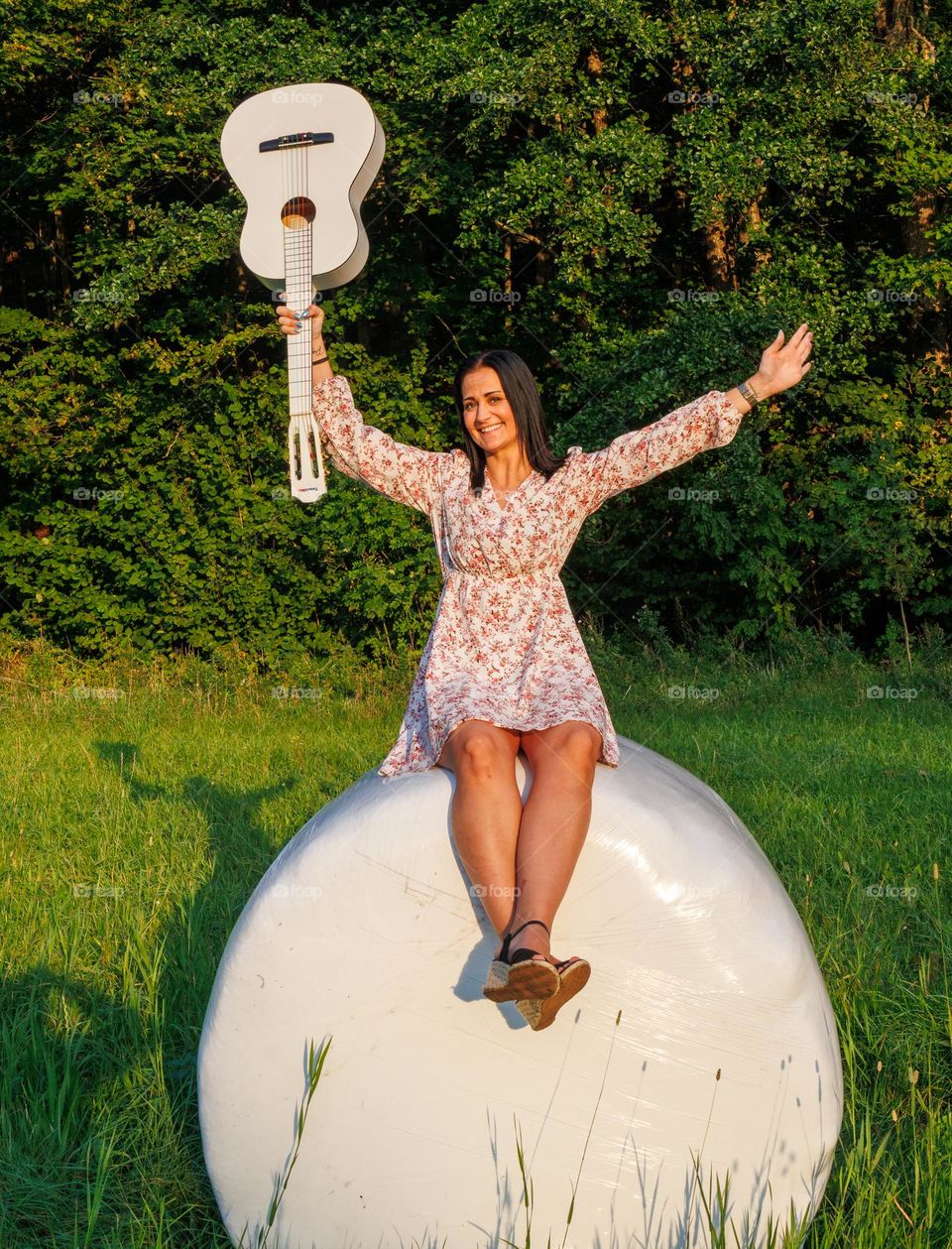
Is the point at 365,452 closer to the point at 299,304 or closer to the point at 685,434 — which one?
the point at 299,304

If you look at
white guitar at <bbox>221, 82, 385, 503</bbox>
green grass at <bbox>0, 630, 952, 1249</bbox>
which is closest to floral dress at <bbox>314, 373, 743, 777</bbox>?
white guitar at <bbox>221, 82, 385, 503</bbox>

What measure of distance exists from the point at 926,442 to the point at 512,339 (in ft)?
12.9

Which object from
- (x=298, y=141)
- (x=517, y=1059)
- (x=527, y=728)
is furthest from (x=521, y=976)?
(x=298, y=141)

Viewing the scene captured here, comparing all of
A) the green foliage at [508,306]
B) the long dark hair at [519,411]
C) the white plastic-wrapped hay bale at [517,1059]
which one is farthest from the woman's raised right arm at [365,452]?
the green foliage at [508,306]

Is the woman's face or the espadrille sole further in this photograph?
the woman's face

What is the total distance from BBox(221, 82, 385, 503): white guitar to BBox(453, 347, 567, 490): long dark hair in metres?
0.46

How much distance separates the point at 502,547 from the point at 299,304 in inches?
33.7

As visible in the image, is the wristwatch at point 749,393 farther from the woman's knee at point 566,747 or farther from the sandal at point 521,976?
the sandal at point 521,976

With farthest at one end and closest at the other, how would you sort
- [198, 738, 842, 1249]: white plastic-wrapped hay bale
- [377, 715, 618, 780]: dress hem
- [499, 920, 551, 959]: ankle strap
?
[377, 715, 618, 780]: dress hem, [198, 738, 842, 1249]: white plastic-wrapped hay bale, [499, 920, 551, 959]: ankle strap

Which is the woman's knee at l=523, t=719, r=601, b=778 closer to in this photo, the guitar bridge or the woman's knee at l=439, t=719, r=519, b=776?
the woman's knee at l=439, t=719, r=519, b=776

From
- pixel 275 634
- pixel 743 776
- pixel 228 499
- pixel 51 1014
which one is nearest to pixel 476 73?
pixel 228 499

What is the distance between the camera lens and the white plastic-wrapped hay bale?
9.05ft

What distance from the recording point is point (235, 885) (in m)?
4.77

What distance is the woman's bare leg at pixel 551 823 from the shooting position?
2.70 meters
